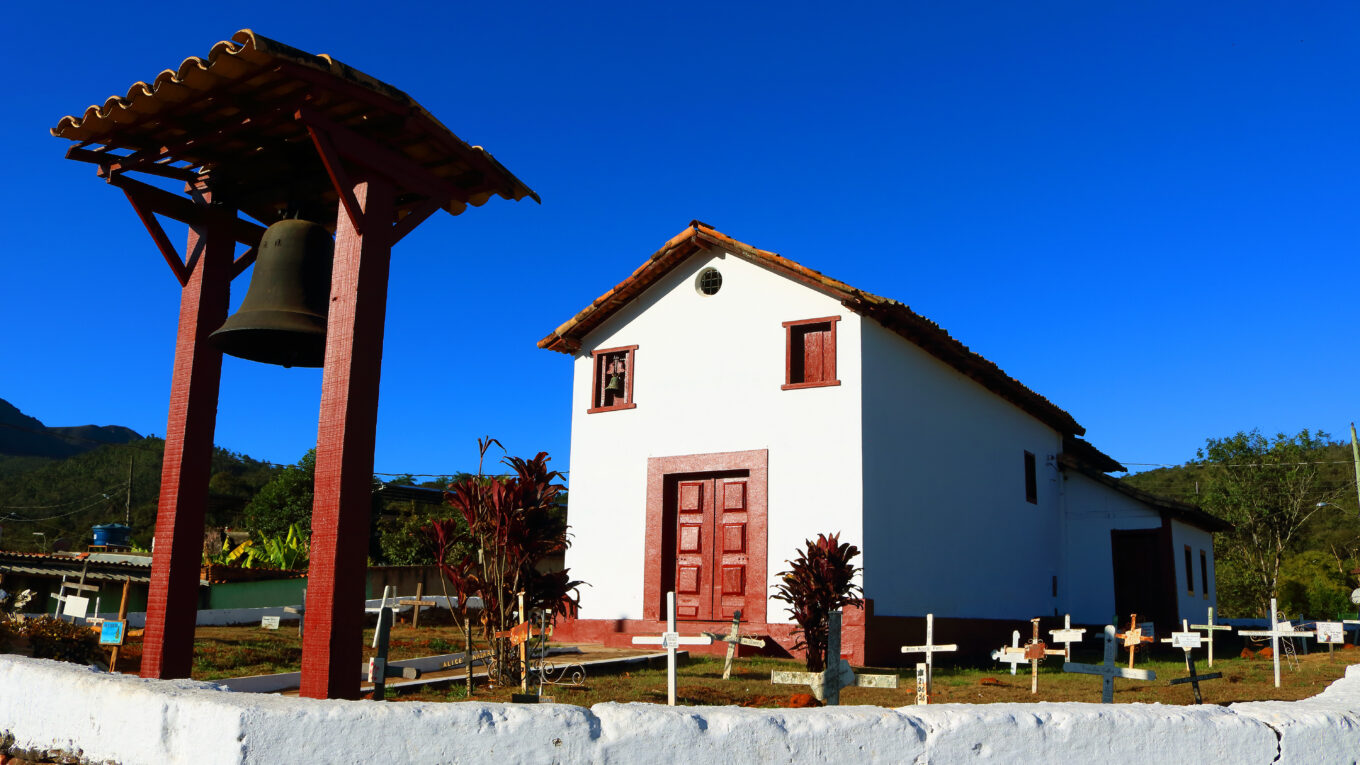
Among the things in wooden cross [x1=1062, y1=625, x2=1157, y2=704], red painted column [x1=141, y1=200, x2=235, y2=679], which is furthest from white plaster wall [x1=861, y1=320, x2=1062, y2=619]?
red painted column [x1=141, y1=200, x2=235, y2=679]

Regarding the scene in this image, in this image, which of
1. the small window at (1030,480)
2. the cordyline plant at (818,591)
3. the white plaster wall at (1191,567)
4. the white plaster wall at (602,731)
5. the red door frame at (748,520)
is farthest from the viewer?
the white plaster wall at (1191,567)

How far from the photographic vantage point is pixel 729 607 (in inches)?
559

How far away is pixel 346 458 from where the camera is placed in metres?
5.29

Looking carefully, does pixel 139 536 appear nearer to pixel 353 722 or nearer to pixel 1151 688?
pixel 1151 688

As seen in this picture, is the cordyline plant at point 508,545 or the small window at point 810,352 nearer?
the cordyline plant at point 508,545

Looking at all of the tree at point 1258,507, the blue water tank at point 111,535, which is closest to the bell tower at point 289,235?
the blue water tank at point 111,535

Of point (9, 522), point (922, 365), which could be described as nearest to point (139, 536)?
point (9, 522)

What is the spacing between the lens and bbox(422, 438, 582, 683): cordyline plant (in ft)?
27.4

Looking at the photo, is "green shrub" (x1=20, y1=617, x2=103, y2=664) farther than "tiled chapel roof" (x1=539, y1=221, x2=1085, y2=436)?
No

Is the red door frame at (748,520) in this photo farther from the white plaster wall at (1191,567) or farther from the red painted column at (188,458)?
the white plaster wall at (1191,567)

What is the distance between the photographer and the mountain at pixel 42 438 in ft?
313

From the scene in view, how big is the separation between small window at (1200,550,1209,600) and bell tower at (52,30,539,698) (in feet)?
77.1

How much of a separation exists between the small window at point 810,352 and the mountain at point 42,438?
88585mm

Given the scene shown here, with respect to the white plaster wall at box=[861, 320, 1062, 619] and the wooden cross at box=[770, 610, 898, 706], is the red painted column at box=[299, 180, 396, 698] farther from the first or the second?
the white plaster wall at box=[861, 320, 1062, 619]
